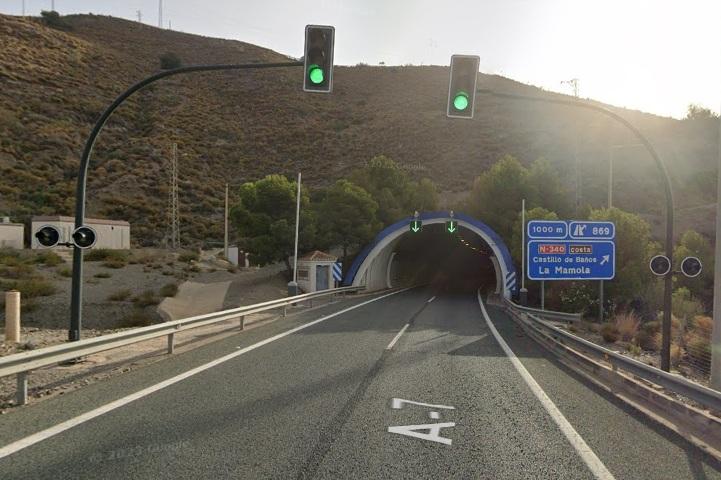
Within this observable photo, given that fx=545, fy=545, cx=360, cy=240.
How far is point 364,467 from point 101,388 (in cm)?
487

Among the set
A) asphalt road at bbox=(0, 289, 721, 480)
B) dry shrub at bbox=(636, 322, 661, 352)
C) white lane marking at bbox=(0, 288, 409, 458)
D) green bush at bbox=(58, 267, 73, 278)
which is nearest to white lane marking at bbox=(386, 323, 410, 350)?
asphalt road at bbox=(0, 289, 721, 480)

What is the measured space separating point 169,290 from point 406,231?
53.5 feet

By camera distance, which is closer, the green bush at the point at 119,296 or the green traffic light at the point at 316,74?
the green traffic light at the point at 316,74

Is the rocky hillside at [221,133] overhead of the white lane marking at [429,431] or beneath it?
overhead

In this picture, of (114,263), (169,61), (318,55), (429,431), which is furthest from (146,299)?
(169,61)

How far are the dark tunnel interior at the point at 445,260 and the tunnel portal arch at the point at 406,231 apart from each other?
30.5 feet

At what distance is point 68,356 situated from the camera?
26.5 feet

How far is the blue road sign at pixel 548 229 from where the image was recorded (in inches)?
763

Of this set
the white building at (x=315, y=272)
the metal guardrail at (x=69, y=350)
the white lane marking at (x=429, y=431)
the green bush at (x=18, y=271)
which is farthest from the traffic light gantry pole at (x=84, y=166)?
the green bush at (x=18, y=271)

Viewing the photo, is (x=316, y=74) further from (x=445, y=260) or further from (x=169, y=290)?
(x=445, y=260)

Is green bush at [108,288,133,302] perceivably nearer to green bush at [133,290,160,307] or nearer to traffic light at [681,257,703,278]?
green bush at [133,290,160,307]

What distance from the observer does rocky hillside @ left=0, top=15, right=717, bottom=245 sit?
63812 millimetres

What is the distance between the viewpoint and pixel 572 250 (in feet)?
62.7

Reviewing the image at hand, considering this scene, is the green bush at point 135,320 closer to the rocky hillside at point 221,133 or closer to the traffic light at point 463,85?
the traffic light at point 463,85
